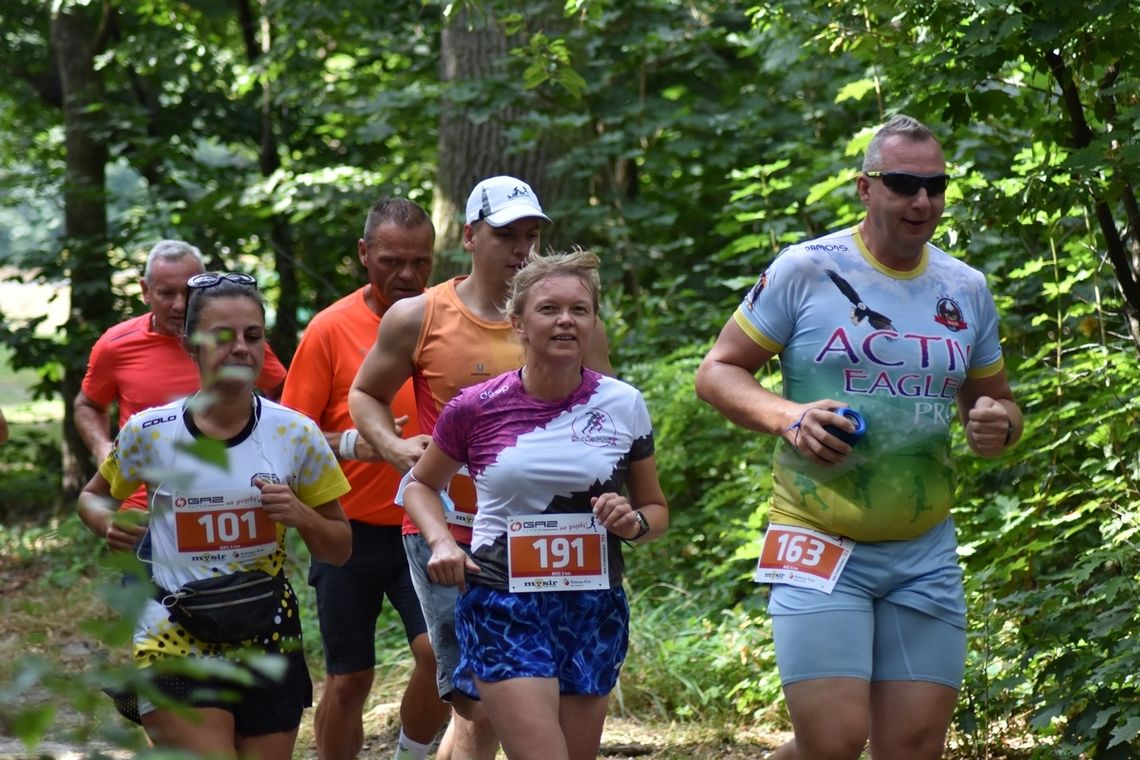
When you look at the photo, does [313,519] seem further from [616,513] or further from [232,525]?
[616,513]

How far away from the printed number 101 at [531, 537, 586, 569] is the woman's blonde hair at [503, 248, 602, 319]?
639mm

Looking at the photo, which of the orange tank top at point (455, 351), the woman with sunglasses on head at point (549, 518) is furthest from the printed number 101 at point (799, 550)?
the orange tank top at point (455, 351)

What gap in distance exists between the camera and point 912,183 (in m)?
3.84

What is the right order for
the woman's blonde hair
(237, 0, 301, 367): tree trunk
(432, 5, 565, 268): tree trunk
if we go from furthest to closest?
(237, 0, 301, 367): tree trunk
(432, 5, 565, 268): tree trunk
the woman's blonde hair

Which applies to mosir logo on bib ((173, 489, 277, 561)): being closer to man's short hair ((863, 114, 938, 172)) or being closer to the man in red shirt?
the man in red shirt

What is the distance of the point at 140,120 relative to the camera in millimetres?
14008

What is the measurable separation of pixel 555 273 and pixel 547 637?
985mm

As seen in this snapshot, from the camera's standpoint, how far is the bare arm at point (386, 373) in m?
4.69

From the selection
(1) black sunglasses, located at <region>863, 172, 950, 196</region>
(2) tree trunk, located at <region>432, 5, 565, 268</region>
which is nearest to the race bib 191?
(1) black sunglasses, located at <region>863, 172, 950, 196</region>

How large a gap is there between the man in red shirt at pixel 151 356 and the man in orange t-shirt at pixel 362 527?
553mm

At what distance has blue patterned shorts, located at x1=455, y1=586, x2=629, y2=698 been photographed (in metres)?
3.88

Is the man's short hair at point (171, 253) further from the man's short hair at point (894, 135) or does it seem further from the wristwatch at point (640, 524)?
the man's short hair at point (894, 135)

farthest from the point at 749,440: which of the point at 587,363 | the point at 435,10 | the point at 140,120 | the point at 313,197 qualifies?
the point at 140,120

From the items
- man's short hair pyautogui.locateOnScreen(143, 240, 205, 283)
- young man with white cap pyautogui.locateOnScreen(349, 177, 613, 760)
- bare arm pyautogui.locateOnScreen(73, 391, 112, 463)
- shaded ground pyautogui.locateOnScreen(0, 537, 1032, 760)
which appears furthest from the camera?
bare arm pyautogui.locateOnScreen(73, 391, 112, 463)
